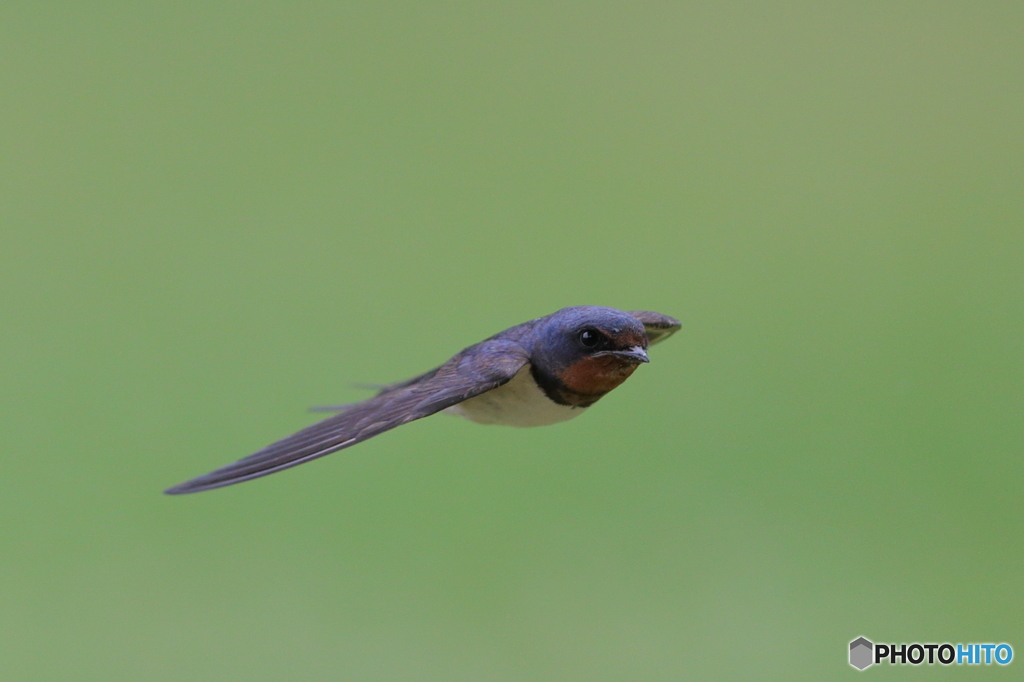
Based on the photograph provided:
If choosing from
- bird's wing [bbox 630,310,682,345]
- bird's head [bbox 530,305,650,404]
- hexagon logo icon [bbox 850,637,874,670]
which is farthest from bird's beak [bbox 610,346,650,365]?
hexagon logo icon [bbox 850,637,874,670]

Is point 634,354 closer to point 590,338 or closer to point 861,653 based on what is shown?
point 590,338

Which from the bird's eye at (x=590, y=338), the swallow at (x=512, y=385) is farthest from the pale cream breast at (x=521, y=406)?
the bird's eye at (x=590, y=338)

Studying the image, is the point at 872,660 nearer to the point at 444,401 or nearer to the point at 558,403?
the point at 558,403

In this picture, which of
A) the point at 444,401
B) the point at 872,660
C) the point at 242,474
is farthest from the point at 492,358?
the point at 872,660

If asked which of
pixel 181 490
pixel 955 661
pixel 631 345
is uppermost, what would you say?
pixel 631 345

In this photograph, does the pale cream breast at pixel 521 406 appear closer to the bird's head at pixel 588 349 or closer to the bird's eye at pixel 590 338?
the bird's head at pixel 588 349

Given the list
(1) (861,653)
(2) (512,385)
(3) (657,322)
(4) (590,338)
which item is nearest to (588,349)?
(4) (590,338)
